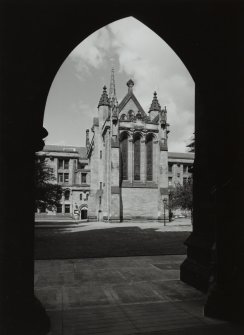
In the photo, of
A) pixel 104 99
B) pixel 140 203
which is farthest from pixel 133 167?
pixel 104 99

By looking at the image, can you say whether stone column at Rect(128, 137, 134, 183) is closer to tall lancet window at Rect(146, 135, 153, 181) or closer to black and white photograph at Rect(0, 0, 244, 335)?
tall lancet window at Rect(146, 135, 153, 181)

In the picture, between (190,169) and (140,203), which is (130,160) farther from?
(190,169)

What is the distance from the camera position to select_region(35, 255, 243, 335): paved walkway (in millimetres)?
4102

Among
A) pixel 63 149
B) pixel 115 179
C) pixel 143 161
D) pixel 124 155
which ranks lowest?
pixel 115 179

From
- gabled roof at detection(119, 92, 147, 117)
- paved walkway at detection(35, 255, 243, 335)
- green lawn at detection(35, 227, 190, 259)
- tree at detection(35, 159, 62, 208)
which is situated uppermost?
gabled roof at detection(119, 92, 147, 117)

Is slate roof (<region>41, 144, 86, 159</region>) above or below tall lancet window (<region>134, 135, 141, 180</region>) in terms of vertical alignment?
above

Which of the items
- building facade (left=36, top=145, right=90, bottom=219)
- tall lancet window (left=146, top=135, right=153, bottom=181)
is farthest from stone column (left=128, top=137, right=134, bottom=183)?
building facade (left=36, top=145, right=90, bottom=219)

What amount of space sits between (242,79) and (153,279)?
14.6ft

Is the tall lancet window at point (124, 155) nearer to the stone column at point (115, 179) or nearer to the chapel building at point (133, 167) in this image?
the chapel building at point (133, 167)

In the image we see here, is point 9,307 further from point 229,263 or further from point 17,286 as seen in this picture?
point 229,263

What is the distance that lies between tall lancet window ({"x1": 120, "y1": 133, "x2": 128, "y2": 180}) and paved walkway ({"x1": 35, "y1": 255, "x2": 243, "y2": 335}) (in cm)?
2998

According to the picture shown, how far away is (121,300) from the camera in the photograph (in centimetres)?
533

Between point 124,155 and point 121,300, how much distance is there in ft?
111

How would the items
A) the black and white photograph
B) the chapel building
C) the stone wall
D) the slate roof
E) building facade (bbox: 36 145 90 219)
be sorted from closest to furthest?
the black and white photograph < the chapel building < the stone wall < building facade (bbox: 36 145 90 219) < the slate roof
